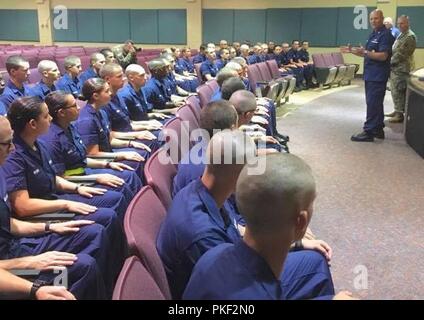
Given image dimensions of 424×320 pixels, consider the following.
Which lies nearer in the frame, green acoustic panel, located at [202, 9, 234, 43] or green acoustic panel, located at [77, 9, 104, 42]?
green acoustic panel, located at [202, 9, 234, 43]

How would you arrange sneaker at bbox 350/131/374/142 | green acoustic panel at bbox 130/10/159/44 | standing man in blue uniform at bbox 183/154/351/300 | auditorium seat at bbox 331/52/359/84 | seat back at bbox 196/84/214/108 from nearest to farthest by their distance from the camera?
standing man in blue uniform at bbox 183/154/351/300 → seat back at bbox 196/84/214/108 → sneaker at bbox 350/131/374/142 → auditorium seat at bbox 331/52/359/84 → green acoustic panel at bbox 130/10/159/44

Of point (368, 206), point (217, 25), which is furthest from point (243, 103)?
point (217, 25)

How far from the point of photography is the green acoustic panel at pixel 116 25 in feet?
52.3

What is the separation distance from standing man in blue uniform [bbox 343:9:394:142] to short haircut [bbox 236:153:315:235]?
15.7 feet

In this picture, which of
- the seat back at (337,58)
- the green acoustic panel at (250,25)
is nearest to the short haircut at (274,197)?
the seat back at (337,58)

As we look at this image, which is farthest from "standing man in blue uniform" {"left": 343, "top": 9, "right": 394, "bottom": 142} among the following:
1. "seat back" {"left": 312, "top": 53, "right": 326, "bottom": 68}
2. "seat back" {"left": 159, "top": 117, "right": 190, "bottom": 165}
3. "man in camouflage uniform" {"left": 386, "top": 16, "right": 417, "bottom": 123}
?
"seat back" {"left": 312, "top": 53, "right": 326, "bottom": 68}

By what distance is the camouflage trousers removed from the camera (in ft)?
22.7

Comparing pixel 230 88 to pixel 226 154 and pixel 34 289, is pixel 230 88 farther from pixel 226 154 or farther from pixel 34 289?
pixel 34 289

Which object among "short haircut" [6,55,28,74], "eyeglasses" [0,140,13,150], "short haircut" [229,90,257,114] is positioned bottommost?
"eyeglasses" [0,140,13,150]

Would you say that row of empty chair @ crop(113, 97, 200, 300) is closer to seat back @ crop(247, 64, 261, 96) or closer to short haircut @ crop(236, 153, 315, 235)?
short haircut @ crop(236, 153, 315, 235)

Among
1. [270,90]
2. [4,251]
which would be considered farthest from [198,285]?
[270,90]
